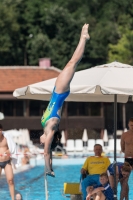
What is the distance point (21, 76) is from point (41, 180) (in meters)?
22.1

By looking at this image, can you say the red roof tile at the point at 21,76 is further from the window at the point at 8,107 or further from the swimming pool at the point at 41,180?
the swimming pool at the point at 41,180

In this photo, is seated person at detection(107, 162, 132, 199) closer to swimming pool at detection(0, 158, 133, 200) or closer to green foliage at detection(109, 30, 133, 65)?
swimming pool at detection(0, 158, 133, 200)

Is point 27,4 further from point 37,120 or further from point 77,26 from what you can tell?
point 37,120

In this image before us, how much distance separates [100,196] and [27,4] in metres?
52.5

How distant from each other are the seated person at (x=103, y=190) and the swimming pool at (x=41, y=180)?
8.65 ft

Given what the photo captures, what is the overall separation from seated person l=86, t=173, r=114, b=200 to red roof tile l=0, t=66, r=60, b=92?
2850cm

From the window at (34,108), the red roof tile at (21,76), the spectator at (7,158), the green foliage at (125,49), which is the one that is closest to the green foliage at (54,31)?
the green foliage at (125,49)

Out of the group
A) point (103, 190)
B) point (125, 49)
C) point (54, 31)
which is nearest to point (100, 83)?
point (103, 190)

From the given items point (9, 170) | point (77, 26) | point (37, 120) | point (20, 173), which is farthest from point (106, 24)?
point (9, 170)

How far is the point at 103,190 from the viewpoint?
28.9 ft

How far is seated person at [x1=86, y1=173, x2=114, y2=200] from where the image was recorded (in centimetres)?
876

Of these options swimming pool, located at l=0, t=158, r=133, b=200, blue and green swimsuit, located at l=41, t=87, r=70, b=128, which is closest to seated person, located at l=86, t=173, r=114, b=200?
blue and green swimsuit, located at l=41, t=87, r=70, b=128

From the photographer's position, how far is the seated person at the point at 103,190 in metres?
8.76

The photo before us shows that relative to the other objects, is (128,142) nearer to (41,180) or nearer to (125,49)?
(41,180)
